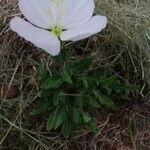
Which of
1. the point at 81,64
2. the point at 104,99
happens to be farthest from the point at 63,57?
the point at 104,99

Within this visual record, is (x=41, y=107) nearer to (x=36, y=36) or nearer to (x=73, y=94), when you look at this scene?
(x=73, y=94)

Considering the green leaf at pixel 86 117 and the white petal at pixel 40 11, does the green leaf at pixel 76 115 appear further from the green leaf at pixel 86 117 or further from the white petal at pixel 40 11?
the white petal at pixel 40 11

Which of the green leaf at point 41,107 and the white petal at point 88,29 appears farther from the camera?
the green leaf at point 41,107

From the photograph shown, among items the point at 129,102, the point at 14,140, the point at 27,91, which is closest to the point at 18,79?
the point at 27,91

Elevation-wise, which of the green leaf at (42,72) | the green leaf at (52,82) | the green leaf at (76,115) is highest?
the green leaf at (42,72)

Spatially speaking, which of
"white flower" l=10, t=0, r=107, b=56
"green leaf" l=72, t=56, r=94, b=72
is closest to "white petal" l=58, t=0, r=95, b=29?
"white flower" l=10, t=0, r=107, b=56

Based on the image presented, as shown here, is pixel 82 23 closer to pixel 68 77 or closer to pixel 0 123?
pixel 68 77

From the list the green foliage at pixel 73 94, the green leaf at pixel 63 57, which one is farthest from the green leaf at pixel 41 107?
the green leaf at pixel 63 57
